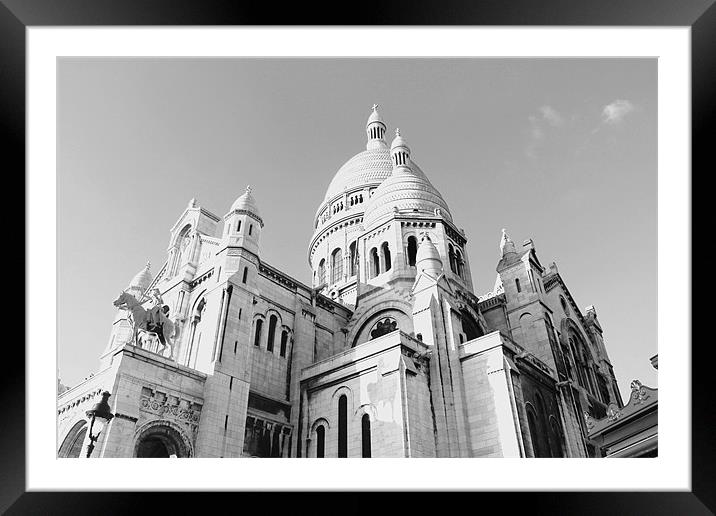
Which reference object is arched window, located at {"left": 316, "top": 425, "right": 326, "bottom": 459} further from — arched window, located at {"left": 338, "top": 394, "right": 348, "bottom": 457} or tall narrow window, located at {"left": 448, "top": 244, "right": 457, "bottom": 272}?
tall narrow window, located at {"left": 448, "top": 244, "right": 457, "bottom": 272}

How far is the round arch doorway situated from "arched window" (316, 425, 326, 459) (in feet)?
18.7

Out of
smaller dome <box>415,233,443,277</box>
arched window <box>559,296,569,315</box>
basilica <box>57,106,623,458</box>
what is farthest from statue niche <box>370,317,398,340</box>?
arched window <box>559,296,569,315</box>

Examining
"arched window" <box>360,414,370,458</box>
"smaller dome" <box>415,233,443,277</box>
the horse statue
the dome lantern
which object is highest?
the dome lantern

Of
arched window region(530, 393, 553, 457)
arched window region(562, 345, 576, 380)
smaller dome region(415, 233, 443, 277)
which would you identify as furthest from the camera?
arched window region(562, 345, 576, 380)

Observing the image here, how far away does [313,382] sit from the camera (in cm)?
2284

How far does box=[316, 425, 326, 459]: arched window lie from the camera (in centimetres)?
2108

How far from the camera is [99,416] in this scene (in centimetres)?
1519

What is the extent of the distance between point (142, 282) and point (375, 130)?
30977 mm

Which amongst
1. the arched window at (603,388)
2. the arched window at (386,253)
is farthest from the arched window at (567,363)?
the arched window at (386,253)

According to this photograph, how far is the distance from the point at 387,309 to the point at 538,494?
20858 mm

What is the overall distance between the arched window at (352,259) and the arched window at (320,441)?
15.8 meters
